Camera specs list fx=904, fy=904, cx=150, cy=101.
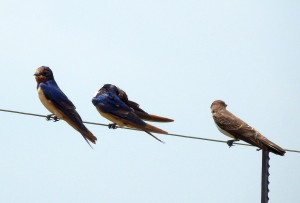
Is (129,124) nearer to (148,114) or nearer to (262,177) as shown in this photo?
(148,114)

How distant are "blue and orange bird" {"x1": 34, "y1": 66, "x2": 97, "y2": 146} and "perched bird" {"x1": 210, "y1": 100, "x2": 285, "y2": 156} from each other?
2.34 m

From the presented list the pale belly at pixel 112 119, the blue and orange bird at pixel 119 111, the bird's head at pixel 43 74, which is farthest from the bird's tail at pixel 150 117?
the bird's head at pixel 43 74

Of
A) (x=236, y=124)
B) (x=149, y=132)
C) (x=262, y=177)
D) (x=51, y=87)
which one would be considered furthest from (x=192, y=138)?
(x=236, y=124)

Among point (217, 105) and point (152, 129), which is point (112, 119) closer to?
point (152, 129)

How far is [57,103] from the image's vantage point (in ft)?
39.3

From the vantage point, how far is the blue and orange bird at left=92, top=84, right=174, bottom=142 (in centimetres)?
1255

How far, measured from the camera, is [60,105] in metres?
11.9

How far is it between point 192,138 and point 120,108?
3.48 metres

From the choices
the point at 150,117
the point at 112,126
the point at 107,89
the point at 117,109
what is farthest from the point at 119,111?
the point at 107,89

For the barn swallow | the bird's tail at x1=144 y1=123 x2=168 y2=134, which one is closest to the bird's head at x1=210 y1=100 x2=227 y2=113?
the barn swallow

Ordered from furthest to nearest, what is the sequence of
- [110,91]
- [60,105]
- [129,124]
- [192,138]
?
[110,91], [129,124], [60,105], [192,138]

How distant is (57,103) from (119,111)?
1.24 metres

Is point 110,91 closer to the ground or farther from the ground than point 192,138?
farther from the ground

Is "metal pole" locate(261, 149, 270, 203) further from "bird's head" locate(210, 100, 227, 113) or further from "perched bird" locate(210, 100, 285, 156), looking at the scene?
"bird's head" locate(210, 100, 227, 113)
